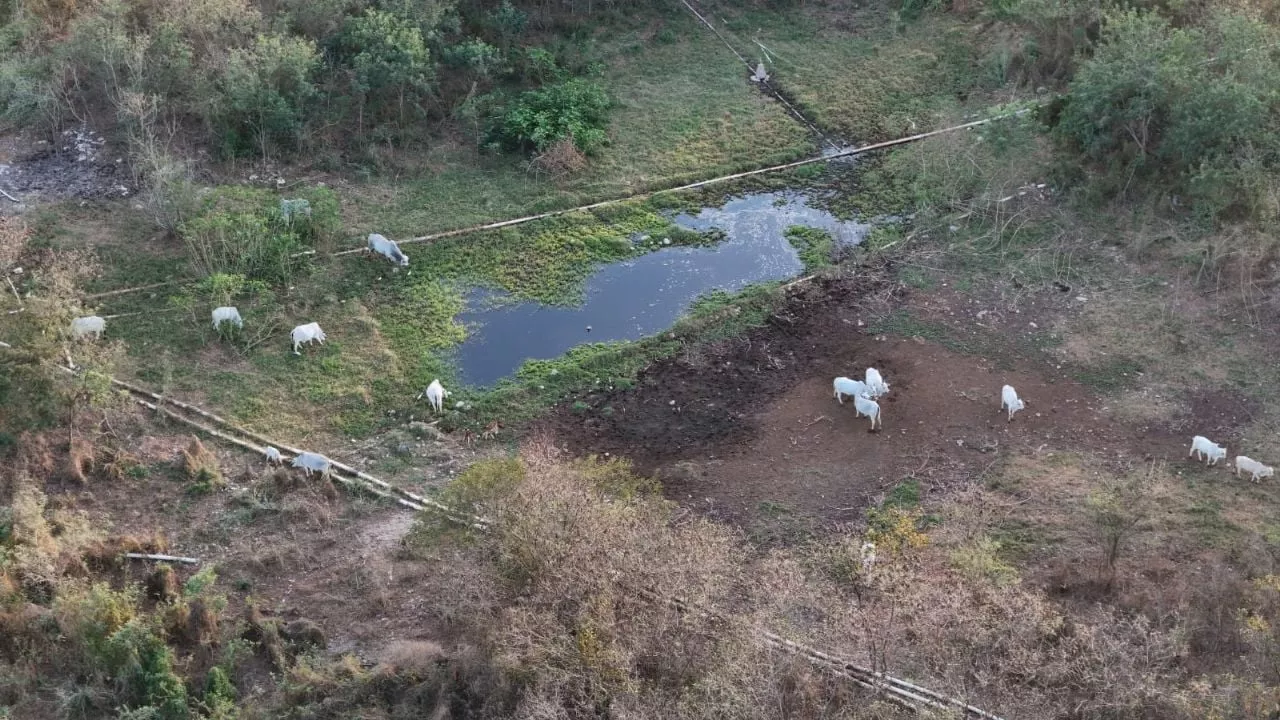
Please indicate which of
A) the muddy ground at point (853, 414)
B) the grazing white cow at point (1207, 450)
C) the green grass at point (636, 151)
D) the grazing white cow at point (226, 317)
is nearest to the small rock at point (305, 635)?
the muddy ground at point (853, 414)

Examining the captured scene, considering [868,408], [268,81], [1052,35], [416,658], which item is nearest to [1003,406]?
[868,408]

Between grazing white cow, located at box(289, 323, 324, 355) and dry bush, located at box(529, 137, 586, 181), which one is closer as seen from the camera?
grazing white cow, located at box(289, 323, 324, 355)

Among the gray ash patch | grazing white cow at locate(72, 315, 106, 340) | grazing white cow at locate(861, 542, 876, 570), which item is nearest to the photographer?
grazing white cow at locate(861, 542, 876, 570)

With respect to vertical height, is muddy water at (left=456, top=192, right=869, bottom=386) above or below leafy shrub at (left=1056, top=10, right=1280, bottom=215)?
below

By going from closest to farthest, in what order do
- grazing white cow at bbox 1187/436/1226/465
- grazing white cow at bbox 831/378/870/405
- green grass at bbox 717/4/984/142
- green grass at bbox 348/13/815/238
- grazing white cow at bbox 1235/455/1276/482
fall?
grazing white cow at bbox 1235/455/1276/482
grazing white cow at bbox 1187/436/1226/465
grazing white cow at bbox 831/378/870/405
green grass at bbox 348/13/815/238
green grass at bbox 717/4/984/142

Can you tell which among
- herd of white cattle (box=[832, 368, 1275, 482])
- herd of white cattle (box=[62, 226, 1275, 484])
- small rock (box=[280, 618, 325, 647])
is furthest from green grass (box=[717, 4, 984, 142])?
small rock (box=[280, 618, 325, 647])

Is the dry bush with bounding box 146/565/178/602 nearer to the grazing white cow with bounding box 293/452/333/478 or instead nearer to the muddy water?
the grazing white cow with bounding box 293/452/333/478

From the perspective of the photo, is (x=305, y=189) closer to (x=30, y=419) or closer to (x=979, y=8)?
(x=30, y=419)

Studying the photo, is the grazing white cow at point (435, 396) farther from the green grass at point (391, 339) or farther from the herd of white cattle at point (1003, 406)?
Result: the herd of white cattle at point (1003, 406)
